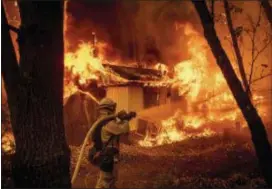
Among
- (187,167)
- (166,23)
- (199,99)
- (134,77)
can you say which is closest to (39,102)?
(187,167)

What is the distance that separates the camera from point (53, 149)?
5.06m

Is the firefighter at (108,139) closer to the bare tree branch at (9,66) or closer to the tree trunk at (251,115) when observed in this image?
the bare tree branch at (9,66)

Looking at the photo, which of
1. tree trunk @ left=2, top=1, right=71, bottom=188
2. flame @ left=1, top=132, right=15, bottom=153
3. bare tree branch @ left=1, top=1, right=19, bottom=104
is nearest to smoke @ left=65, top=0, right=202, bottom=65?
flame @ left=1, top=132, right=15, bottom=153

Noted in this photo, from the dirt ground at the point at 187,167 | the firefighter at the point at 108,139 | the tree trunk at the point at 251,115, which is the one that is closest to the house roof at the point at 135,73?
the dirt ground at the point at 187,167

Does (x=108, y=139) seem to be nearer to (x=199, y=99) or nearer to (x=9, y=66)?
(x=9, y=66)

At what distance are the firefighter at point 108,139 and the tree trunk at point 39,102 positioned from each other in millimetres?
1554

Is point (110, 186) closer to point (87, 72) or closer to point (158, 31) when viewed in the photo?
point (87, 72)

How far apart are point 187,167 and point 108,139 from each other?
375 cm

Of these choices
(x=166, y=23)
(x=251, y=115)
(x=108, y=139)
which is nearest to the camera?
(x=251, y=115)

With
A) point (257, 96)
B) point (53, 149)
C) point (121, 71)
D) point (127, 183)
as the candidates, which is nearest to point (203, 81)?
point (257, 96)

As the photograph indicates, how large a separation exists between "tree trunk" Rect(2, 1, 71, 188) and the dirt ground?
10.9 ft

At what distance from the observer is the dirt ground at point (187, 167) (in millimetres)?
8414

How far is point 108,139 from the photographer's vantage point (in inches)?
268

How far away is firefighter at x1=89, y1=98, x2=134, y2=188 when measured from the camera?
6.65m
